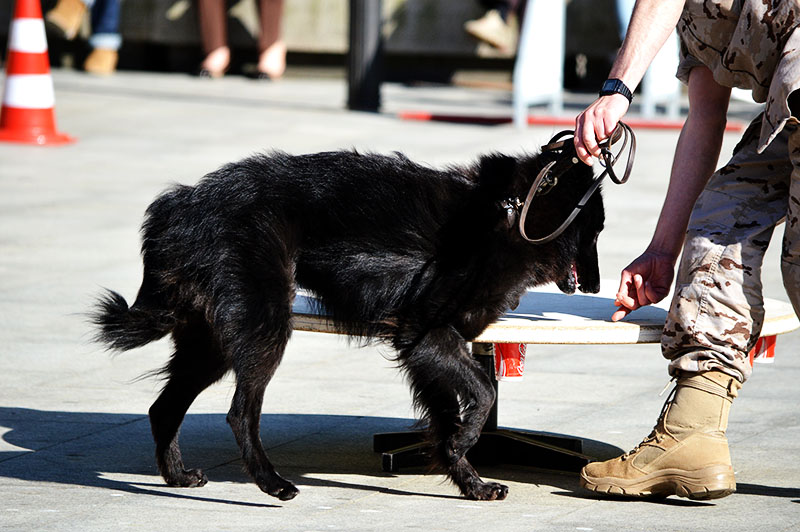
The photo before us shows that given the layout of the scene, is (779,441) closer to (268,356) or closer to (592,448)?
(592,448)

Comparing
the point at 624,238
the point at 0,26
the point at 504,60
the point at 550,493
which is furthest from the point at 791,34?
the point at 0,26

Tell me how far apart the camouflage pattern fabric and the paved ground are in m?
1.16

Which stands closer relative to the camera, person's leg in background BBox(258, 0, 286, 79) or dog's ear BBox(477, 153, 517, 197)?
dog's ear BBox(477, 153, 517, 197)

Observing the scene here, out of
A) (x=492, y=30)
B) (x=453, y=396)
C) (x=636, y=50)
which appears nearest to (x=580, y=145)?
(x=636, y=50)

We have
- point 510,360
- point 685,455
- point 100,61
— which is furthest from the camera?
point 100,61

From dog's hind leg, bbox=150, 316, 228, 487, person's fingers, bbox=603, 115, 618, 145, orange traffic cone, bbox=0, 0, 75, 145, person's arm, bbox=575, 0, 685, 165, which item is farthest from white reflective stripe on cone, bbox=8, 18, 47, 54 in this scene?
person's fingers, bbox=603, 115, 618, 145

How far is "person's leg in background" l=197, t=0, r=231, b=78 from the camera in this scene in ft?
49.0

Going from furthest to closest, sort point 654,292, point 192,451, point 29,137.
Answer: point 29,137 → point 192,451 → point 654,292

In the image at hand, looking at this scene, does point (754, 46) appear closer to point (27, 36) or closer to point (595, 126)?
point (595, 126)

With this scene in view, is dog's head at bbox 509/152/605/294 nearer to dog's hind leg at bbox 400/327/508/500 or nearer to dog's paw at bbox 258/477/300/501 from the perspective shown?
dog's hind leg at bbox 400/327/508/500

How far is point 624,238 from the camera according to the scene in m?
8.18

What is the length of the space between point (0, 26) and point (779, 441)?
13.6 m

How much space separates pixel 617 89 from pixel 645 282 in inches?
26.8

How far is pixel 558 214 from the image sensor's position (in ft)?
13.4
